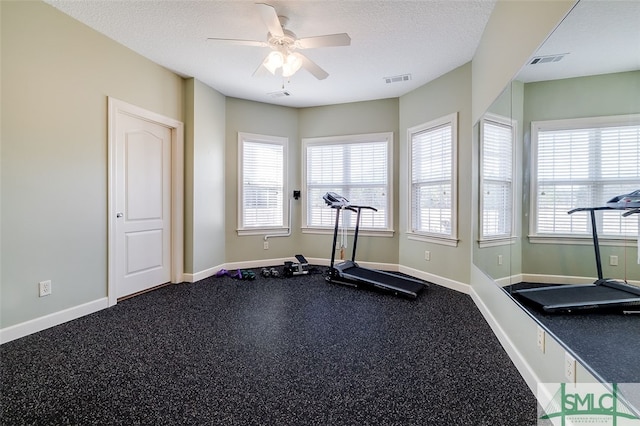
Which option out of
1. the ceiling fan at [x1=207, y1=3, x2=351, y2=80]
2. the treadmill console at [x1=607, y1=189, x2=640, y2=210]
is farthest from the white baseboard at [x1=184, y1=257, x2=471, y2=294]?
the ceiling fan at [x1=207, y1=3, x2=351, y2=80]

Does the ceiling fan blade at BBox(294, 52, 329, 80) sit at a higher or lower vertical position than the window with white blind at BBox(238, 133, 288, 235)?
Result: higher

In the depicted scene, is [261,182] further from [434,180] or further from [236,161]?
[434,180]

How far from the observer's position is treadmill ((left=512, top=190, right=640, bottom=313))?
41.9 inches

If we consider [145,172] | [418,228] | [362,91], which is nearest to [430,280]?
[418,228]

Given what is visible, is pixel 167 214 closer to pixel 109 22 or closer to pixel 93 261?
pixel 93 261

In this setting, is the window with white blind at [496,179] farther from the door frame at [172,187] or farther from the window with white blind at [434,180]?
the door frame at [172,187]

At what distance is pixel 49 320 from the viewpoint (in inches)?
93.4

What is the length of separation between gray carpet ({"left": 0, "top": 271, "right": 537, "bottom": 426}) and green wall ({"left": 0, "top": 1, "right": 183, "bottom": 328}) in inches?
17.1

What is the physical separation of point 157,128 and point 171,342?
2622 mm

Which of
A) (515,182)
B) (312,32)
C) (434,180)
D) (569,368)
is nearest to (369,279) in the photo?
(434,180)

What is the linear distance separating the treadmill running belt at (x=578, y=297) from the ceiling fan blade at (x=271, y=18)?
8.16 ft

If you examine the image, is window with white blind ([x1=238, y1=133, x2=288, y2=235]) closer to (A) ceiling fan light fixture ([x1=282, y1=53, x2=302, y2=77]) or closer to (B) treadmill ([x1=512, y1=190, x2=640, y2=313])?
(A) ceiling fan light fixture ([x1=282, y1=53, x2=302, y2=77])

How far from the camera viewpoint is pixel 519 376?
1710 millimetres

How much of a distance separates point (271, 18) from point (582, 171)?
2.19 meters
